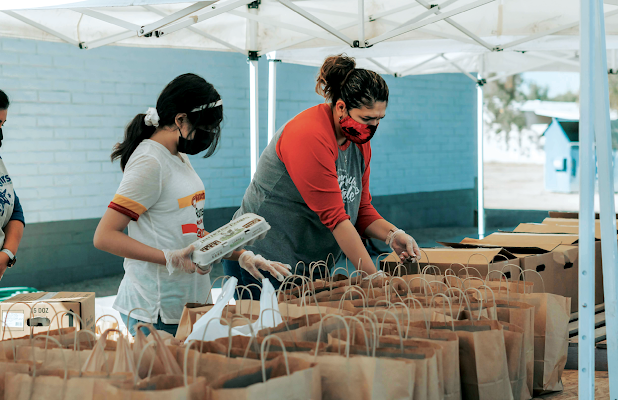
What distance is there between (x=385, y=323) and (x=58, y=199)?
4726 millimetres

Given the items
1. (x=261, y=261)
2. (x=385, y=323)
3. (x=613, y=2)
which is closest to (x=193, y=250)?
(x=261, y=261)

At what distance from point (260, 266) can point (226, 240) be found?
9.0 inches

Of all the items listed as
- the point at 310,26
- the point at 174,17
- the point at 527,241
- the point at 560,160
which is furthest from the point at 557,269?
the point at 560,160

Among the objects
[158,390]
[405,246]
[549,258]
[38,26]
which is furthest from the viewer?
[38,26]

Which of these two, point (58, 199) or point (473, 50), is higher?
point (473, 50)

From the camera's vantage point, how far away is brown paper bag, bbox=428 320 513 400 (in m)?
1.33

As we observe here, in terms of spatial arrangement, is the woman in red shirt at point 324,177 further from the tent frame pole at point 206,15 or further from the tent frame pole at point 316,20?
the tent frame pole at point 316,20

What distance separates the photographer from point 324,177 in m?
1.85

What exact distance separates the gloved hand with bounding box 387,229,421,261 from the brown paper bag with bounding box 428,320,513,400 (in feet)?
2.46

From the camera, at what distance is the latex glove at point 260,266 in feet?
5.98

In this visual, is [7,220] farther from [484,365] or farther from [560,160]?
[560,160]

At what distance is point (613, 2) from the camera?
3.18m

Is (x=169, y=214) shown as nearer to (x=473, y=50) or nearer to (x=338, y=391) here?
(x=338, y=391)

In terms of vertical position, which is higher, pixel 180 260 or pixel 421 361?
pixel 180 260
